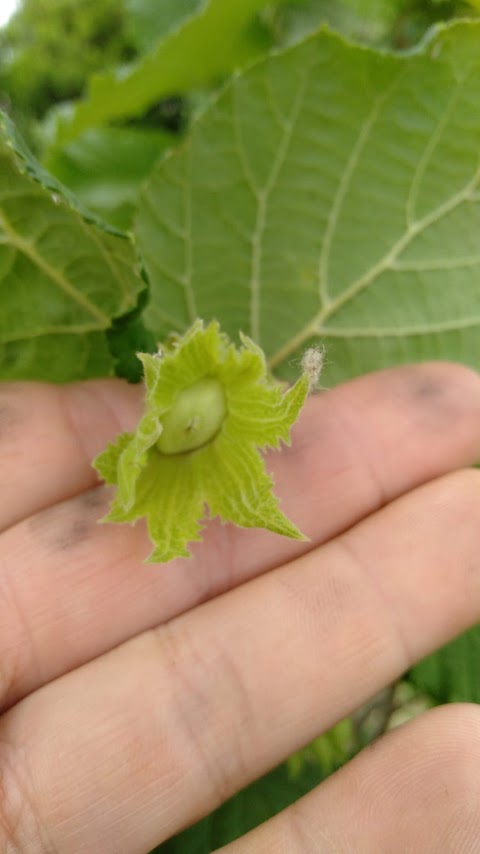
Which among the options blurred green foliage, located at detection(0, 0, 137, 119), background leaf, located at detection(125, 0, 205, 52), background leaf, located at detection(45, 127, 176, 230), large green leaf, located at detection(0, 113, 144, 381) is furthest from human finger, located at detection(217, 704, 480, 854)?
blurred green foliage, located at detection(0, 0, 137, 119)

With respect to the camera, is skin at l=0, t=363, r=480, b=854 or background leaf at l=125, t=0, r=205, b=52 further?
background leaf at l=125, t=0, r=205, b=52

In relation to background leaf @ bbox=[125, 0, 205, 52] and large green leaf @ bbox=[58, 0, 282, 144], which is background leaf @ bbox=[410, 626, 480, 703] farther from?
background leaf @ bbox=[125, 0, 205, 52]

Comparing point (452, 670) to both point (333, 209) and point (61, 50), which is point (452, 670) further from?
point (61, 50)

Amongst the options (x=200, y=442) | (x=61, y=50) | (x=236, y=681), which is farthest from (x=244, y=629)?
(x=61, y=50)

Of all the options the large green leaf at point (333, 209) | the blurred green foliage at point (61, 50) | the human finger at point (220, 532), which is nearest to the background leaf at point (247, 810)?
the human finger at point (220, 532)

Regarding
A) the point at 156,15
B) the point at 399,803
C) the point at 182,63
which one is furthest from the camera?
the point at 156,15

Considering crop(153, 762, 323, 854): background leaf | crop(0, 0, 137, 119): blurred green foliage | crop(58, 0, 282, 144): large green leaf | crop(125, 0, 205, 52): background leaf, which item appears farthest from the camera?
crop(0, 0, 137, 119): blurred green foliage
